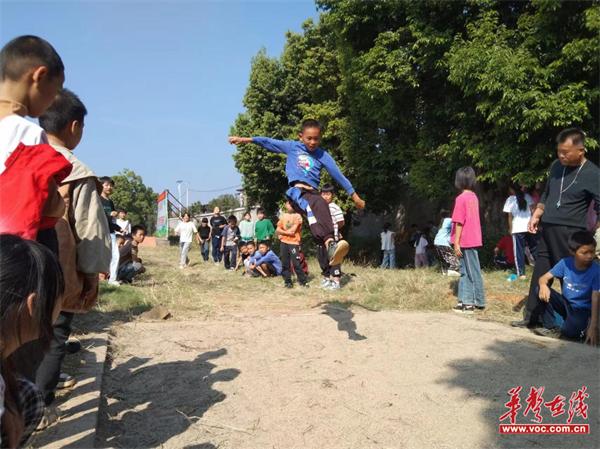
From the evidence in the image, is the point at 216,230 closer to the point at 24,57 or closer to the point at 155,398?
the point at 155,398

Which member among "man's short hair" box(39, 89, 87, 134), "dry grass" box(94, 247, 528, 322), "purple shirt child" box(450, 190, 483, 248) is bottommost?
"dry grass" box(94, 247, 528, 322)

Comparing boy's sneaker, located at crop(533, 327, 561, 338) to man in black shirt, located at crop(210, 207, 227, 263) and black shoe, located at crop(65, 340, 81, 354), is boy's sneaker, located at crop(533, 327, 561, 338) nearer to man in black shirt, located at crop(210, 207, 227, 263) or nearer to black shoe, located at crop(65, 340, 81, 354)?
black shoe, located at crop(65, 340, 81, 354)

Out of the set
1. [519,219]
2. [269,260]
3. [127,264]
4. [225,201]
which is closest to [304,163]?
[519,219]

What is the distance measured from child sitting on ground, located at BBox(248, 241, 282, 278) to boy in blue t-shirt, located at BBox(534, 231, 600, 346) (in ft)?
20.5

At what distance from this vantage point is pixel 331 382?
365 cm

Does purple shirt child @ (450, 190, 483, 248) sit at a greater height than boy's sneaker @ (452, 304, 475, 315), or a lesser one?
greater

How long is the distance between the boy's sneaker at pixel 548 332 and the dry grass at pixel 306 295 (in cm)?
74

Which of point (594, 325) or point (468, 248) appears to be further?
point (468, 248)

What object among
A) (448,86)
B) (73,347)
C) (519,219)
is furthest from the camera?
(448,86)

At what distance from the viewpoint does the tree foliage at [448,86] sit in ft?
28.3

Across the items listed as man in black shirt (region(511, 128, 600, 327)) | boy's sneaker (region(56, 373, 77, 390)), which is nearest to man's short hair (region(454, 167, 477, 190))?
man in black shirt (region(511, 128, 600, 327))

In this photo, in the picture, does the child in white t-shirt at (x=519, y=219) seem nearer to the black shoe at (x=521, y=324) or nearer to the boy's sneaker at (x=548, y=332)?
the black shoe at (x=521, y=324)

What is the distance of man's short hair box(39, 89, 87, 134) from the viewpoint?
289 cm

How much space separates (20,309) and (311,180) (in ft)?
12.4
